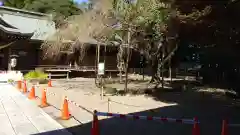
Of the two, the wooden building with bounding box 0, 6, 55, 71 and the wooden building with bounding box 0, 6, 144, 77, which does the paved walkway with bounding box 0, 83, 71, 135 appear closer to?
the wooden building with bounding box 0, 6, 144, 77

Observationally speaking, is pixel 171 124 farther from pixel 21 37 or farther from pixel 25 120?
pixel 21 37

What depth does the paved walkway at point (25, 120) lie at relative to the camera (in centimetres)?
800

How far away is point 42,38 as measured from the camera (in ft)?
96.1

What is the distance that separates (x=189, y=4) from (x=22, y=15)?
87.4ft

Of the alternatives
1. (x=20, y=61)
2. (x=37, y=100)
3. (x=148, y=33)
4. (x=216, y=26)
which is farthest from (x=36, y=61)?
(x=216, y=26)

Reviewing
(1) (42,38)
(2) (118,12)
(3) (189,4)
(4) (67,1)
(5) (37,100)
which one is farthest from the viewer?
(4) (67,1)

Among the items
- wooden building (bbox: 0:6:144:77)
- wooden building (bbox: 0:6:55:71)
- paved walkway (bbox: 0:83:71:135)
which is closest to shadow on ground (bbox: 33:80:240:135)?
paved walkway (bbox: 0:83:71:135)

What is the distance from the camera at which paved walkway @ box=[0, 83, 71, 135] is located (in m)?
8.00

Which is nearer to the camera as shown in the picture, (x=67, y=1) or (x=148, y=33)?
(x=148, y=33)

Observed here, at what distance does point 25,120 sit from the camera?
30.7 feet

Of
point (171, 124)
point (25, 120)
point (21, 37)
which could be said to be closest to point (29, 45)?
point (21, 37)

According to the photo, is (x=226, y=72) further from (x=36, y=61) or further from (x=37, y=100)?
(x=36, y=61)

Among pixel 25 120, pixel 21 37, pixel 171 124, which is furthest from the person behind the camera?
pixel 21 37

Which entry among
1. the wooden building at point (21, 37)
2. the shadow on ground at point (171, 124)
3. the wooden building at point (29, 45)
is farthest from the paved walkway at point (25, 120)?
the wooden building at point (21, 37)
